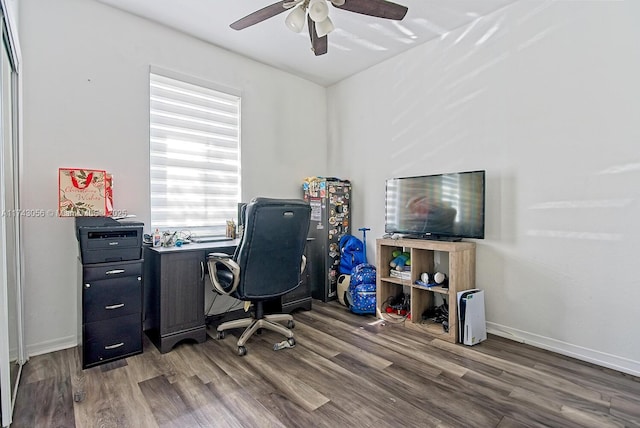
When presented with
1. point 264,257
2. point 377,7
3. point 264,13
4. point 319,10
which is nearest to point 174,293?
point 264,257

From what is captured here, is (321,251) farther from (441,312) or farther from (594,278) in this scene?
(594,278)

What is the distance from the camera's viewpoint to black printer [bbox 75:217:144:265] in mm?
2146

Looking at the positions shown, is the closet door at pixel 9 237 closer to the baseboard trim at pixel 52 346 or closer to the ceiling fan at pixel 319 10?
the baseboard trim at pixel 52 346

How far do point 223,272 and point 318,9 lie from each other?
73.4 inches

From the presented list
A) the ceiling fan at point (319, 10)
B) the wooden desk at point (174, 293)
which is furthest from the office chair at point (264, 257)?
the ceiling fan at point (319, 10)

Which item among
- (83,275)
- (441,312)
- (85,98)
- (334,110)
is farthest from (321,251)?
(85,98)

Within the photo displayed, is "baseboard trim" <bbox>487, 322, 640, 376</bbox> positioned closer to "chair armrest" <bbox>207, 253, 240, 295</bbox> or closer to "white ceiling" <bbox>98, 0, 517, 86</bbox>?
"chair armrest" <bbox>207, 253, 240, 295</bbox>

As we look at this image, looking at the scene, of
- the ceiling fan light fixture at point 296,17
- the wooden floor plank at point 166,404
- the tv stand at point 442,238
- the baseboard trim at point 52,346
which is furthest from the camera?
the tv stand at point 442,238

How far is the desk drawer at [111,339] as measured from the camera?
2141 mm

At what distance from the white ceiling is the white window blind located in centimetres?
51

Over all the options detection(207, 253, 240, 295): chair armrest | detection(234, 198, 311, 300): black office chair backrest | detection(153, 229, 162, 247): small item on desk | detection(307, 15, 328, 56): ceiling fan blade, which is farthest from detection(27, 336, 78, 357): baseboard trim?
detection(307, 15, 328, 56): ceiling fan blade

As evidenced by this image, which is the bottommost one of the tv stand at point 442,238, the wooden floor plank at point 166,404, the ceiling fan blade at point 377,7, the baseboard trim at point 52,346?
the wooden floor plank at point 166,404

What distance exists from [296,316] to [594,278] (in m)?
2.44

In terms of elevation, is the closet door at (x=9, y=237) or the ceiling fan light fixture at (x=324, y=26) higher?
the ceiling fan light fixture at (x=324, y=26)
